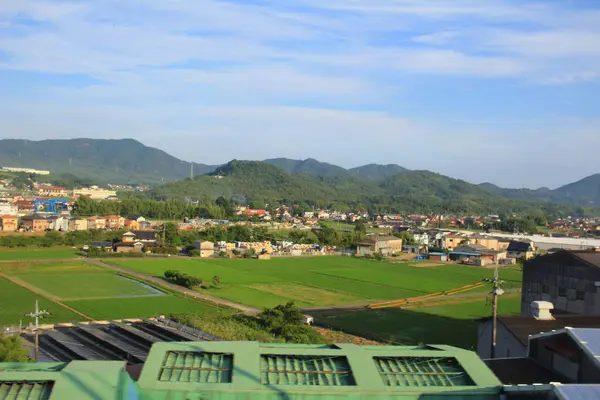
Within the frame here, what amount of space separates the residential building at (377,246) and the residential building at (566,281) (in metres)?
30.9

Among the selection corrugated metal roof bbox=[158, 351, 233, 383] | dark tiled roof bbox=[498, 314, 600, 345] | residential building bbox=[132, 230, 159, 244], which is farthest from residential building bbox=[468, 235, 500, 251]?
corrugated metal roof bbox=[158, 351, 233, 383]

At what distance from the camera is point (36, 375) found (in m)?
5.43

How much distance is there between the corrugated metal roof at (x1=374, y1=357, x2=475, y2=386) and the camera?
20.7 feet

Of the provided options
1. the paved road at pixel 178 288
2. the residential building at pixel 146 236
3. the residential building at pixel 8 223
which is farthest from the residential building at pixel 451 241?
the residential building at pixel 8 223

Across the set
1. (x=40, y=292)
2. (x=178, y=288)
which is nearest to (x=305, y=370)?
(x=40, y=292)

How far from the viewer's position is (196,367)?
6.32 m

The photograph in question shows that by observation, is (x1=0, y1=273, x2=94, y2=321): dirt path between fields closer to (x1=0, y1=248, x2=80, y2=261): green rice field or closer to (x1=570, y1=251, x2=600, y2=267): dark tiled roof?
(x1=0, y1=248, x2=80, y2=261): green rice field

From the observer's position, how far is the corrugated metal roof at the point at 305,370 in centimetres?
614

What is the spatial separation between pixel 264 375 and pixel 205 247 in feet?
122

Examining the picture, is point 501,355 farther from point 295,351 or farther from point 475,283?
point 475,283

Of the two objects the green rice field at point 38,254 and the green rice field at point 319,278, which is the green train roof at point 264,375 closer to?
the green rice field at point 319,278

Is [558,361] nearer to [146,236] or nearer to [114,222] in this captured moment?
[146,236]

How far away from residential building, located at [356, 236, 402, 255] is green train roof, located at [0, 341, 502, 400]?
139ft

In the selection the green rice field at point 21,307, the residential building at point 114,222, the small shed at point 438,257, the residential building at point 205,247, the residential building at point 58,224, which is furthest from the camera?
the residential building at point 114,222
